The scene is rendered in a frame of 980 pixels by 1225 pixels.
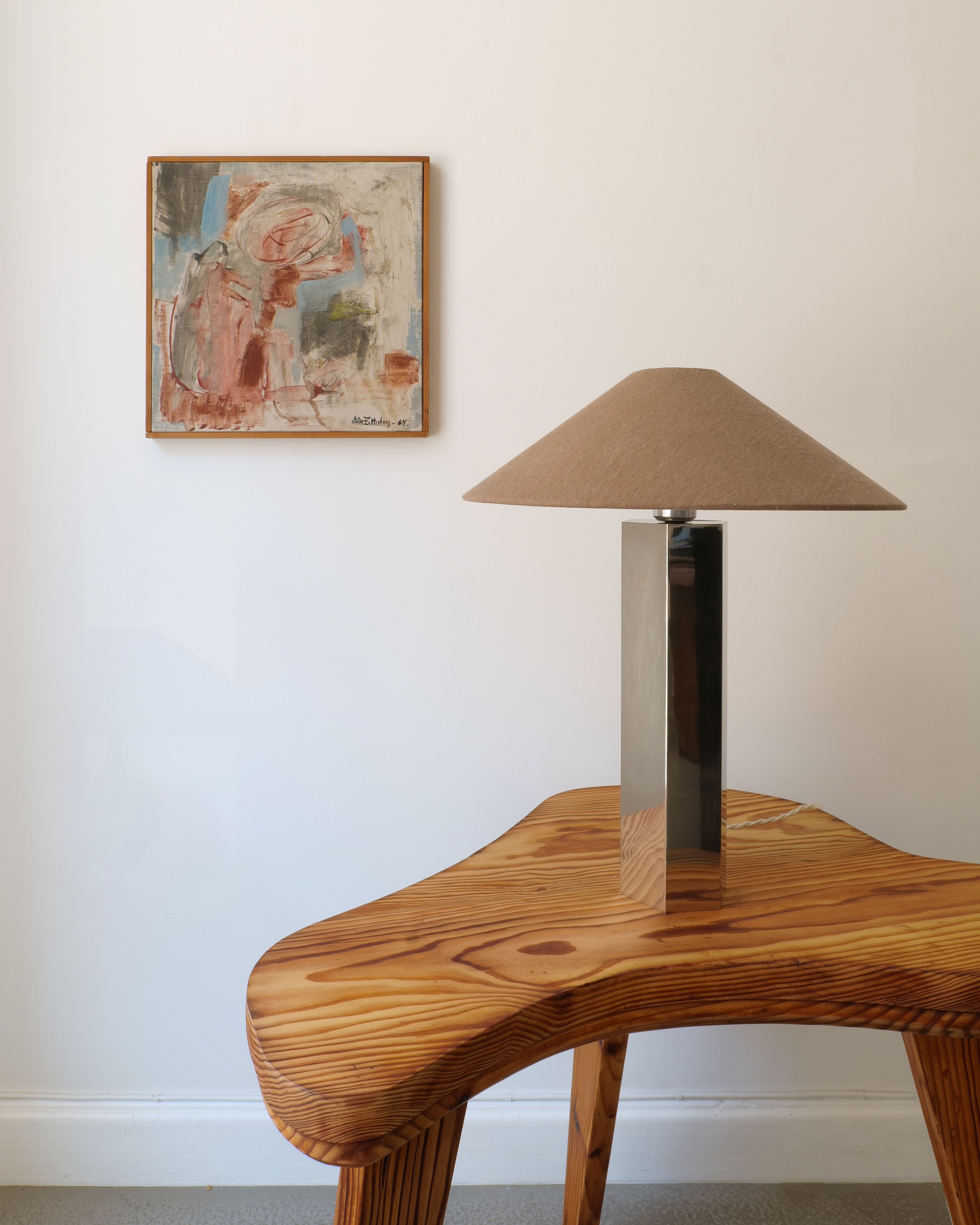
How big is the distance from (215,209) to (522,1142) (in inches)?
60.6

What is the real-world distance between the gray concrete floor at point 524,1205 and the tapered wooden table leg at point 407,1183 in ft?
2.62

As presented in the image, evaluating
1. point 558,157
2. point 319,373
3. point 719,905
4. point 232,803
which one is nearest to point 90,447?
point 319,373

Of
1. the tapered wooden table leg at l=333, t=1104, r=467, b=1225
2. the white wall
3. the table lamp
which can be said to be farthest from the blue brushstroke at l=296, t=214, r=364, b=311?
the tapered wooden table leg at l=333, t=1104, r=467, b=1225

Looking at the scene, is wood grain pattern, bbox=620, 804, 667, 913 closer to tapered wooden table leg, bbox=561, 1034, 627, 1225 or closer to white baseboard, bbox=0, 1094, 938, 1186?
tapered wooden table leg, bbox=561, 1034, 627, 1225

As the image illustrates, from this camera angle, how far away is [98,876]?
1.45 m

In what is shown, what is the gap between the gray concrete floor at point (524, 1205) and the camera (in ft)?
4.55

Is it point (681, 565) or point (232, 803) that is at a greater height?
point (681, 565)

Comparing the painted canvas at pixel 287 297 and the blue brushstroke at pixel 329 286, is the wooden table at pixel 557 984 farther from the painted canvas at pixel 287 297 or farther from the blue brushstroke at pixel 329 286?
the blue brushstroke at pixel 329 286

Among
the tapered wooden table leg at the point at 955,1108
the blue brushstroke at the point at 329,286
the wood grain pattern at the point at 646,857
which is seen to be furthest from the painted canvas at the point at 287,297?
the tapered wooden table leg at the point at 955,1108

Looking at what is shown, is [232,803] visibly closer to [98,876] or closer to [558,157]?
[98,876]

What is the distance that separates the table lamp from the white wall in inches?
20.3

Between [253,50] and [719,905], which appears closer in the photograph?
[719,905]

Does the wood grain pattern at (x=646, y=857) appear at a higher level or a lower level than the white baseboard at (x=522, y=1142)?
higher

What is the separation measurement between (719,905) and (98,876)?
1030mm
